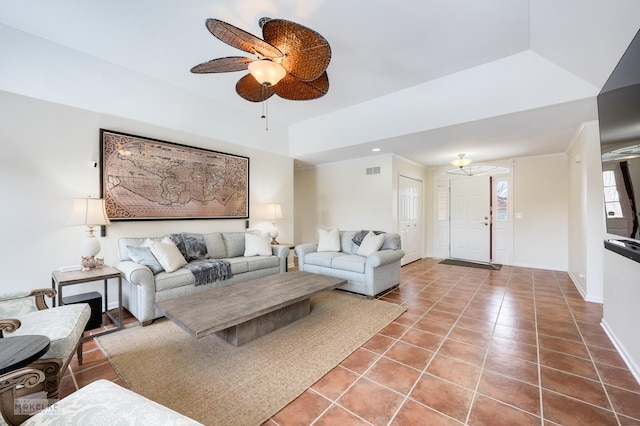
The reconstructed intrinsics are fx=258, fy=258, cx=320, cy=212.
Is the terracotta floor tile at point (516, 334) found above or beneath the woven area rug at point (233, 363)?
beneath

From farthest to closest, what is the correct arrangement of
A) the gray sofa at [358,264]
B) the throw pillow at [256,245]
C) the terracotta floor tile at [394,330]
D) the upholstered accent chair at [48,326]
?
the throw pillow at [256,245]
the gray sofa at [358,264]
the terracotta floor tile at [394,330]
the upholstered accent chair at [48,326]

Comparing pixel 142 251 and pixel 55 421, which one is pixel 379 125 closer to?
pixel 142 251

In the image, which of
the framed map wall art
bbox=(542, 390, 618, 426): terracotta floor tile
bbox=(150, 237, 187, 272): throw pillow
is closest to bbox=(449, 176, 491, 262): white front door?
bbox=(542, 390, 618, 426): terracotta floor tile

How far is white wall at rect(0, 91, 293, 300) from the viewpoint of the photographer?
2586 mm

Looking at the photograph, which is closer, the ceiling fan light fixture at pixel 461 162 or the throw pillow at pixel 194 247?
the throw pillow at pixel 194 247

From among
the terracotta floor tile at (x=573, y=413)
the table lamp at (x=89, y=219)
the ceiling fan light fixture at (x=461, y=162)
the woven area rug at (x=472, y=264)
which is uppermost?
the ceiling fan light fixture at (x=461, y=162)

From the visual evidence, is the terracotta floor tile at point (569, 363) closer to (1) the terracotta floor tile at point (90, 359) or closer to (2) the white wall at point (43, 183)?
(1) the terracotta floor tile at point (90, 359)

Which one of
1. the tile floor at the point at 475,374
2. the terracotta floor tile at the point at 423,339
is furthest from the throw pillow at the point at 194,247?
the terracotta floor tile at the point at 423,339

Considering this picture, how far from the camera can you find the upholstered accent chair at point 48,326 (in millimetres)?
1378

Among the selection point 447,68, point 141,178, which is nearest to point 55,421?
point 141,178

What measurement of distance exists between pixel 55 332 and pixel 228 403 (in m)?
1.12

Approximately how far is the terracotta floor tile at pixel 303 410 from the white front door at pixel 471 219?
580 cm

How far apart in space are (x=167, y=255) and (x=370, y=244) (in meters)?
2.74

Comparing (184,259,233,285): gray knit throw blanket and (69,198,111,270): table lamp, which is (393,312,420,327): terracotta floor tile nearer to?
(184,259,233,285): gray knit throw blanket
